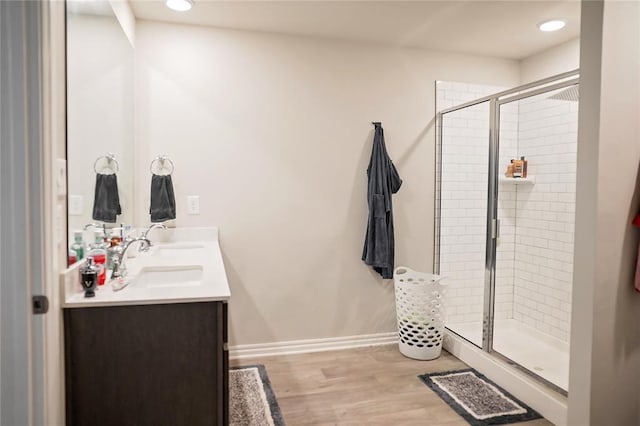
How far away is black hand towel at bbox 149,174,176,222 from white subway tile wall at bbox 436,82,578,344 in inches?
83.8

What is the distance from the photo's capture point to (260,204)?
10.7ft

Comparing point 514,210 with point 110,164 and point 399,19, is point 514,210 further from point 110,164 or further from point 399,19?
point 110,164

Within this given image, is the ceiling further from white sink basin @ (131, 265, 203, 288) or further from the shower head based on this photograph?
white sink basin @ (131, 265, 203, 288)

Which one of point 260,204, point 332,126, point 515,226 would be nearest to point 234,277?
point 260,204

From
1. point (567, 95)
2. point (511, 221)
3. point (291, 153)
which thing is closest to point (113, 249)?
point (291, 153)

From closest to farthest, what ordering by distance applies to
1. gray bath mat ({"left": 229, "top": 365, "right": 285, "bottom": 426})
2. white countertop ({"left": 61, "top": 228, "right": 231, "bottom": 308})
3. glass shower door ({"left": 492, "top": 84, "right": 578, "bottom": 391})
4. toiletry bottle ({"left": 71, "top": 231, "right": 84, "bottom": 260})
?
white countertop ({"left": 61, "top": 228, "right": 231, "bottom": 308}), toiletry bottle ({"left": 71, "top": 231, "right": 84, "bottom": 260}), gray bath mat ({"left": 229, "top": 365, "right": 285, "bottom": 426}), glass shower door ({"left": 492, "top": 84, "right": 578, "bottom": 391})

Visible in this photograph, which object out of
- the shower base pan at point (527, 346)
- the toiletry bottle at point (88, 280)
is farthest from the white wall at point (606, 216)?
the toiletry bottle at point (88, 280)

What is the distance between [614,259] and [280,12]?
2.35m

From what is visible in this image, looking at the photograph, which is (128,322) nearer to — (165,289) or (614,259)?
(165,289)

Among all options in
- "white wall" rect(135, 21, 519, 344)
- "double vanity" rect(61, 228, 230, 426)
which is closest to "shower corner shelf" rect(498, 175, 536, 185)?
"white wall" rect(135, 21, 519, 344)

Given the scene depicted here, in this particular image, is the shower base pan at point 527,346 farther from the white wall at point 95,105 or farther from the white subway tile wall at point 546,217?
the white wall at point 95,105

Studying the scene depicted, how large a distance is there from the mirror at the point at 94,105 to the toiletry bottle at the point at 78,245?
3 cm

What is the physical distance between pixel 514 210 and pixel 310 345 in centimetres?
195

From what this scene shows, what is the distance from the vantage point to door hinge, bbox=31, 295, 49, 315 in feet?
4.66
